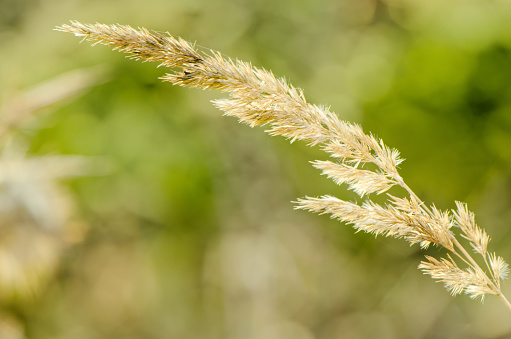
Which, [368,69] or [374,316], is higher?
[368,69]

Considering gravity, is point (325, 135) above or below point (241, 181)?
below

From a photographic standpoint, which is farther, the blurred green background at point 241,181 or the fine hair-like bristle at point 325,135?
the blurred green background at point 241,181

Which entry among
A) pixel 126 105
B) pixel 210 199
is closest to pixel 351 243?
pixel 210 199

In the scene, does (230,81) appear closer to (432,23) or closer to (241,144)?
(241,144)

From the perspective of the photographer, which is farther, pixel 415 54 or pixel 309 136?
pixel 415 54

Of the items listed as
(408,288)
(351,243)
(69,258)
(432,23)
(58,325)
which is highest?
(432,23)

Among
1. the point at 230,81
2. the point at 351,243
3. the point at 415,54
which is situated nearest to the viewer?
the point at 230,81

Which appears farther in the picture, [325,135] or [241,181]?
[241,181]

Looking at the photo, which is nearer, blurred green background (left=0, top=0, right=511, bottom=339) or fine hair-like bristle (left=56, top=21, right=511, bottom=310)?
fine hair-like bristle (left=56, top=21, right=511, bottom=310)
